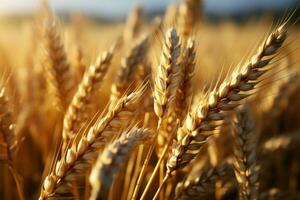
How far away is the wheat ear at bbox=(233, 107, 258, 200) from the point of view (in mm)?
1273

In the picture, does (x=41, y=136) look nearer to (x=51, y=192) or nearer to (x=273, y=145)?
(x=51, y=192)

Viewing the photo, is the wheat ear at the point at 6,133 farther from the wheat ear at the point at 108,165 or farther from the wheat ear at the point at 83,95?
the wheat ear at the point at 108,165

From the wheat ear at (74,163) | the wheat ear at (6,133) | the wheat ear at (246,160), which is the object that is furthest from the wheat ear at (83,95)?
the wheat ear at (246,160)

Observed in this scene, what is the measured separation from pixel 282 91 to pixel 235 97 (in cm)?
117

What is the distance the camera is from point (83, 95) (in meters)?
1.37

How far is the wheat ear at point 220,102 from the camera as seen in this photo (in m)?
1.07

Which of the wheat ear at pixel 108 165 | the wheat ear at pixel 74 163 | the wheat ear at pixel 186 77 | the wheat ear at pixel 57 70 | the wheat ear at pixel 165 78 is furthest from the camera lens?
the wheat ear at pixel 57 70

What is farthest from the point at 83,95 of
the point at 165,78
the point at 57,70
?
the point at 165,78

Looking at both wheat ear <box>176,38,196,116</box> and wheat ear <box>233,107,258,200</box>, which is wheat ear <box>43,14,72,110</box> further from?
wheat ear <box>233,107,258,200</box>

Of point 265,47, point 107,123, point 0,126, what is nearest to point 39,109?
point 0,126

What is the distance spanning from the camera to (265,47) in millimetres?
1090

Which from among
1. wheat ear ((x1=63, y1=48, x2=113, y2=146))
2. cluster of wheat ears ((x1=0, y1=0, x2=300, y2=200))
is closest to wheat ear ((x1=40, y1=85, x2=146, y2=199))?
cluster of wheat ears ((x1=0, y1=0, x2=300, y2=200))

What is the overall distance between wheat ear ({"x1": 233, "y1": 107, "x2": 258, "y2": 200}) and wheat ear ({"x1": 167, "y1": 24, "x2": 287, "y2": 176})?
0.25 metres

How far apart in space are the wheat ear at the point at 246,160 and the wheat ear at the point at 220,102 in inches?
9.8
